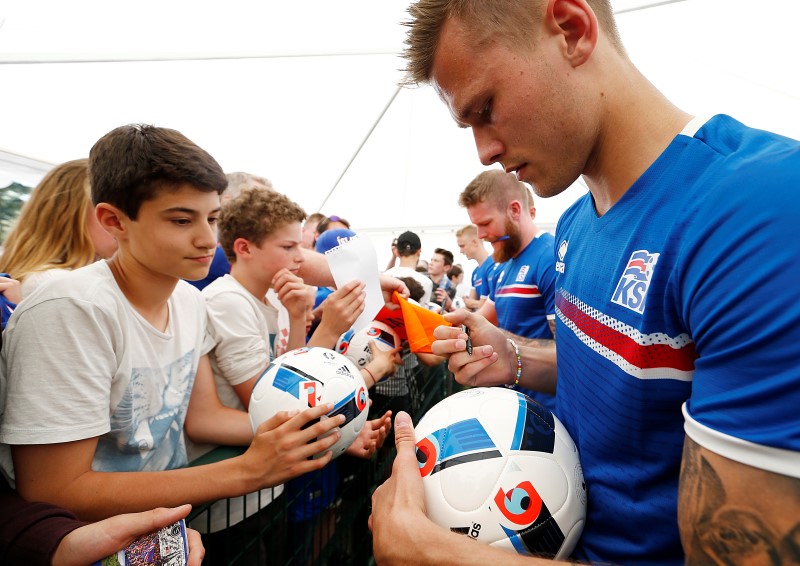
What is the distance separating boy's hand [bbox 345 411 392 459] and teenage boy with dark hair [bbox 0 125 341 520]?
20.0 inches

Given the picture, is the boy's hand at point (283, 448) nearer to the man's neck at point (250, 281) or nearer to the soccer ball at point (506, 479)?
the soccer ball at point (506, 479)

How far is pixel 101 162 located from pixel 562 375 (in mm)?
1880

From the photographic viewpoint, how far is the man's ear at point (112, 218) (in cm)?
164

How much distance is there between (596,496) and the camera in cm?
120

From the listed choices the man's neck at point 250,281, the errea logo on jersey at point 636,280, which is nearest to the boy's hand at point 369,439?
the man's neck at point 250,281

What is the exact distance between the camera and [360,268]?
8.07 ft

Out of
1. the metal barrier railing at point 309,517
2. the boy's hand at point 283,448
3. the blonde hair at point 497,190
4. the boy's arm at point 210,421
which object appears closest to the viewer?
the boy's hand at point 283,448

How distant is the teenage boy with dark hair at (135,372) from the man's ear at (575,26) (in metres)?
1.36

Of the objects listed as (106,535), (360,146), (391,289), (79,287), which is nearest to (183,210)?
(79,287)

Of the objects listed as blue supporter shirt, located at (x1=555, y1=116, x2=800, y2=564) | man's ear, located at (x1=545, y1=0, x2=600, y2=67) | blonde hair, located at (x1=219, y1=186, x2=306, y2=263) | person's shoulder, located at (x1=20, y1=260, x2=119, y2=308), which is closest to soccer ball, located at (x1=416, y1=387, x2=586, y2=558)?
blue supporter shirt, located at (x1=555, y1=116, x2=800, y2=564)

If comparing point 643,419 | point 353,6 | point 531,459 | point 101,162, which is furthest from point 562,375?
point 353,6

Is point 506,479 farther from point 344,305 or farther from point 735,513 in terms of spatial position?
point 344,305

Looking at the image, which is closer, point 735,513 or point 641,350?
point 735,513

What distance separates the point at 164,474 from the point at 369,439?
3.34 feet
